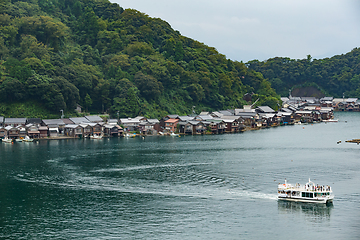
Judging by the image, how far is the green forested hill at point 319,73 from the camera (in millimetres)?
112312

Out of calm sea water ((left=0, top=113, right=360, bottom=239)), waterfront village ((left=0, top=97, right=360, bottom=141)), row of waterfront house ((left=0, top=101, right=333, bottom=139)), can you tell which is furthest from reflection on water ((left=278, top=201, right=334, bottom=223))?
row of waterfront house ((left=0, top=101, right=333, bottom=139))

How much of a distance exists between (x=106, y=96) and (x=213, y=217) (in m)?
46.6

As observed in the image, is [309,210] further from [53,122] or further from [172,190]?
[53,122]

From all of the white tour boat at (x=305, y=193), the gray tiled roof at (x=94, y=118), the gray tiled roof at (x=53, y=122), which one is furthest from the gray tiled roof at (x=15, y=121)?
the white tour boat at (x=305, y=193)

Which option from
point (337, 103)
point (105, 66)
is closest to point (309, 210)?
point (105, 66)

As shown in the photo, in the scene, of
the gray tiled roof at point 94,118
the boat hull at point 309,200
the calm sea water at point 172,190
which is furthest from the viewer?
the gray tiled roof at point 94,118

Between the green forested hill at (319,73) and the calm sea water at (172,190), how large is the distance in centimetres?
7081

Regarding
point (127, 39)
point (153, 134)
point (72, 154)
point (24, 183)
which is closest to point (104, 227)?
point (24, 183)

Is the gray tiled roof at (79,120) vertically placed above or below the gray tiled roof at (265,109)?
below

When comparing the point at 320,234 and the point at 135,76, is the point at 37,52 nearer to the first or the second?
the point at 135,76

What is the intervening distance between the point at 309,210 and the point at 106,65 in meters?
59.3

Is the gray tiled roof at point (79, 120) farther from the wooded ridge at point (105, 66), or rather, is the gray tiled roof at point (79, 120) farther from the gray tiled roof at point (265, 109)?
the gray tiled roof at point (265, 109)

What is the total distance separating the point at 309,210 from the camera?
2447 cm

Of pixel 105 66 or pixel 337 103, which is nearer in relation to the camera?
pixel 105 66
